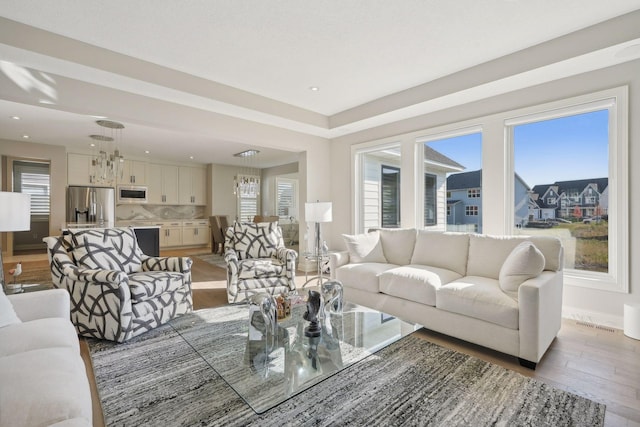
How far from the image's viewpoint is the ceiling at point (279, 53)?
2428mm

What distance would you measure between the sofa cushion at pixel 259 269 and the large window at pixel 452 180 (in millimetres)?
2247

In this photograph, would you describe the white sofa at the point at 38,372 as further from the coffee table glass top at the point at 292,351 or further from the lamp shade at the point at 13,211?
the lamp shade at the point at 13,211

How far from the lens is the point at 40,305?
1.90 meters

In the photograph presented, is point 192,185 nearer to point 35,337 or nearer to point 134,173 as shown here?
point 134,173

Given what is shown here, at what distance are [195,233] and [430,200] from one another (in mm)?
7053

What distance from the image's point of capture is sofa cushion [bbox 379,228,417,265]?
366 cm

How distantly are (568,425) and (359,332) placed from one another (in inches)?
47.0

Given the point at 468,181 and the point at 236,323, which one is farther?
the point at 468,181

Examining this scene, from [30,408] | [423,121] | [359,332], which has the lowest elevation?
[359,332]

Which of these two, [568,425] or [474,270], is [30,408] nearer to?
[568,425]

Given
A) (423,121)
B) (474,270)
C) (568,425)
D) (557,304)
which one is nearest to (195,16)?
(423,121)

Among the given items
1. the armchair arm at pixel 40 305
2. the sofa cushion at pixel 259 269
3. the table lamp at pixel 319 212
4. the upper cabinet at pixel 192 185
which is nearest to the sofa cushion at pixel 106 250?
the armchair arm at pixel 40 305

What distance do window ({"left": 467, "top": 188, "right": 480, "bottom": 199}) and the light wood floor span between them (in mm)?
1653

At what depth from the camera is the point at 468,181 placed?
4.02 m
